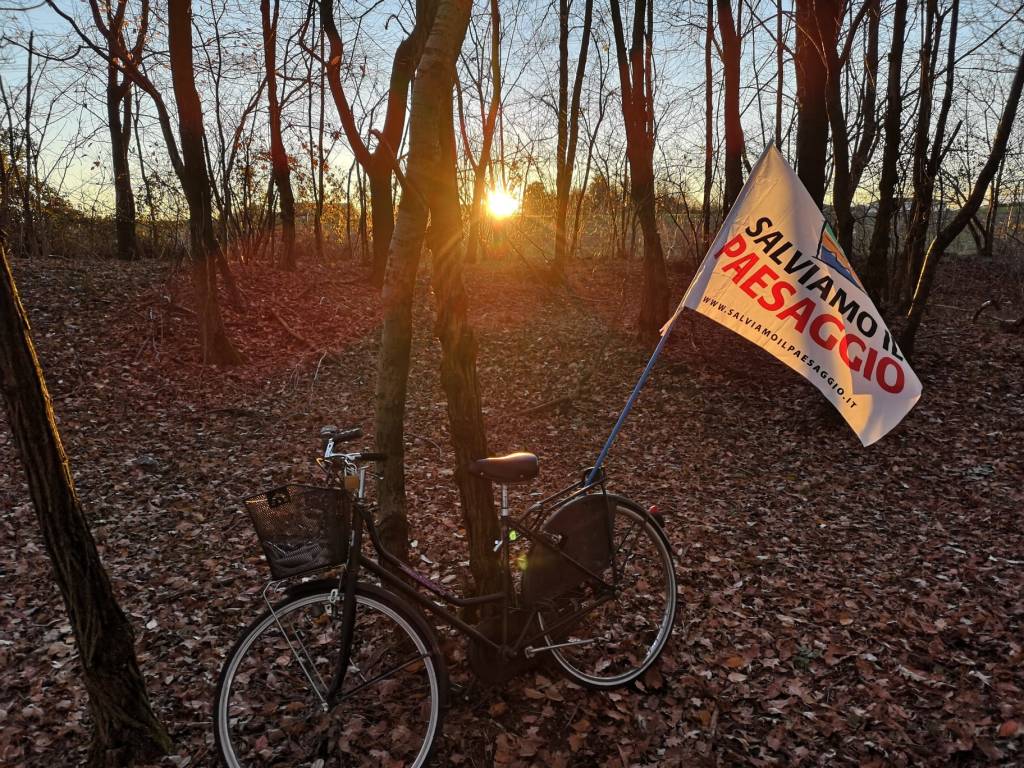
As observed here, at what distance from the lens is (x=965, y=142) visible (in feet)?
62.4

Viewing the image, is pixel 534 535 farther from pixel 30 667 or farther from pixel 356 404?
pixel 356 404

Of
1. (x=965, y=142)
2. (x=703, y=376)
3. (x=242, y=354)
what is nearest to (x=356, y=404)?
(x=242, y=354)

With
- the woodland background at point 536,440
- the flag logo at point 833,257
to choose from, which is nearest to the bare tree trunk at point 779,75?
the woodland background at point 536,440

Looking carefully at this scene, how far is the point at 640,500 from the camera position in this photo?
614 centimetres

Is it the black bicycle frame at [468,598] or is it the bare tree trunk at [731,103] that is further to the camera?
the bare tree trunk at [731,103]

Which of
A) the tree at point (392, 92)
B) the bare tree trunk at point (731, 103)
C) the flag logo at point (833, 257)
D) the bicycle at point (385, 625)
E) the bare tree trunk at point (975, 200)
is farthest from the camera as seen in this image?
the bare tree trunk at point (731, 103)

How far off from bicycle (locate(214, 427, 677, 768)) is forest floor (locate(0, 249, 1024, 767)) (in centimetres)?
24

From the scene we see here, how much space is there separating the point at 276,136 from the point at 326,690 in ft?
45.5

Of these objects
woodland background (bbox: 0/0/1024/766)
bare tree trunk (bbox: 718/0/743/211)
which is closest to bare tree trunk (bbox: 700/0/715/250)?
woodland background (bbox: 0/0/1024/766)

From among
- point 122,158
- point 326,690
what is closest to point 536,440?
point 326,690

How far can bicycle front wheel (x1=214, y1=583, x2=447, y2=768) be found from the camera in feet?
8.77

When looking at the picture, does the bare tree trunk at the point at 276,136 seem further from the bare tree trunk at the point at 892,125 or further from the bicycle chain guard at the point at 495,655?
the bicycle chain guard at the point at 495,655

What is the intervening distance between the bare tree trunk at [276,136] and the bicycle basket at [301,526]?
1233cm

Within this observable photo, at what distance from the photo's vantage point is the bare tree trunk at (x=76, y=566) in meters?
2.41
